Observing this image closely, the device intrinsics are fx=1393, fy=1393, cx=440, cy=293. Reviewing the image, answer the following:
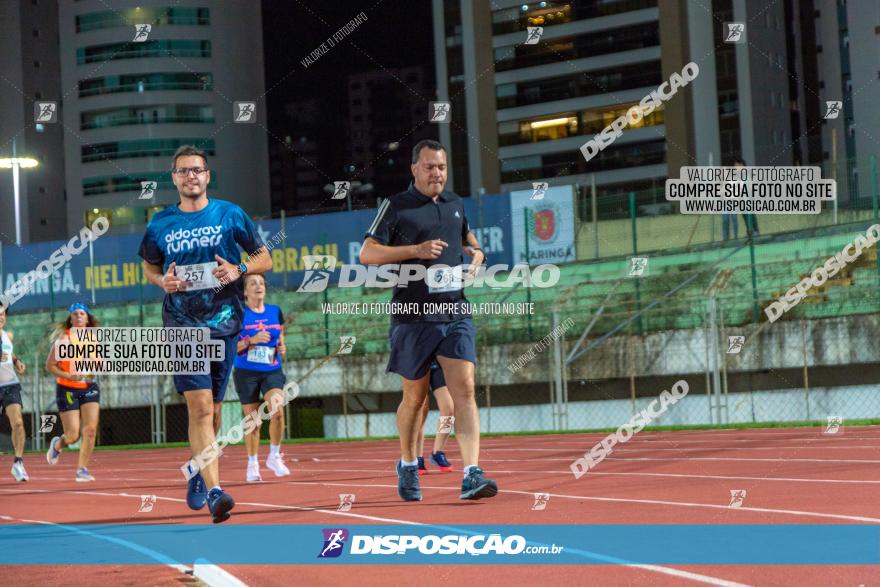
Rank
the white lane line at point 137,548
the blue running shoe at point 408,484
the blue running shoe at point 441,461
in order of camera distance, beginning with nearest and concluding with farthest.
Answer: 1. the white lane line at point 137,548
2. the blue running shoe at point 408,484
3. the blue running shoe at point 441,461

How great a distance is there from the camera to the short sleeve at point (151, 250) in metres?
8.32

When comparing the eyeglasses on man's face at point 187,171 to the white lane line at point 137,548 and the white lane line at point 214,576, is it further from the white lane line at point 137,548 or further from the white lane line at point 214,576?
the white lane line at point 214,576

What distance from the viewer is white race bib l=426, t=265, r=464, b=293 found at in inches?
345

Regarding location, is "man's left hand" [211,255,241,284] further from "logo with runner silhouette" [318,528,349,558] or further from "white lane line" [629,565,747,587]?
"white lane line" [629,565,747,587]

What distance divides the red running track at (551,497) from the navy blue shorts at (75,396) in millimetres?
853

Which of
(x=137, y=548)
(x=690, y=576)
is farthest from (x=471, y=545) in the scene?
(x=137, y=548)

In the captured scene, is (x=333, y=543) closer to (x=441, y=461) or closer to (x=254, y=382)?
(x=441, y=461)

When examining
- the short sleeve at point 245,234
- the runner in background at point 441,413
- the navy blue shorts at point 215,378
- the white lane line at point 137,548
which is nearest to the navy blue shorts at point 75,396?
the runner in background at point 441,413

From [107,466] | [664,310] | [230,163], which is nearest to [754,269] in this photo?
[664,310]

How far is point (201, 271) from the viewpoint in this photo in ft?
26.7

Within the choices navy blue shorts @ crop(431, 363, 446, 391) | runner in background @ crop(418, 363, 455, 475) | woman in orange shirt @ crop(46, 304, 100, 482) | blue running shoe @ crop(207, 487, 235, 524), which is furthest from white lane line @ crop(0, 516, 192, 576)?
woman in orange shirt @ crop(46, 304, 100, 482)

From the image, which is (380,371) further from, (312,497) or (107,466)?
(312,497)

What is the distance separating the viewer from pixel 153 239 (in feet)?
27.3

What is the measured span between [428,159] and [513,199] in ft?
90.3
